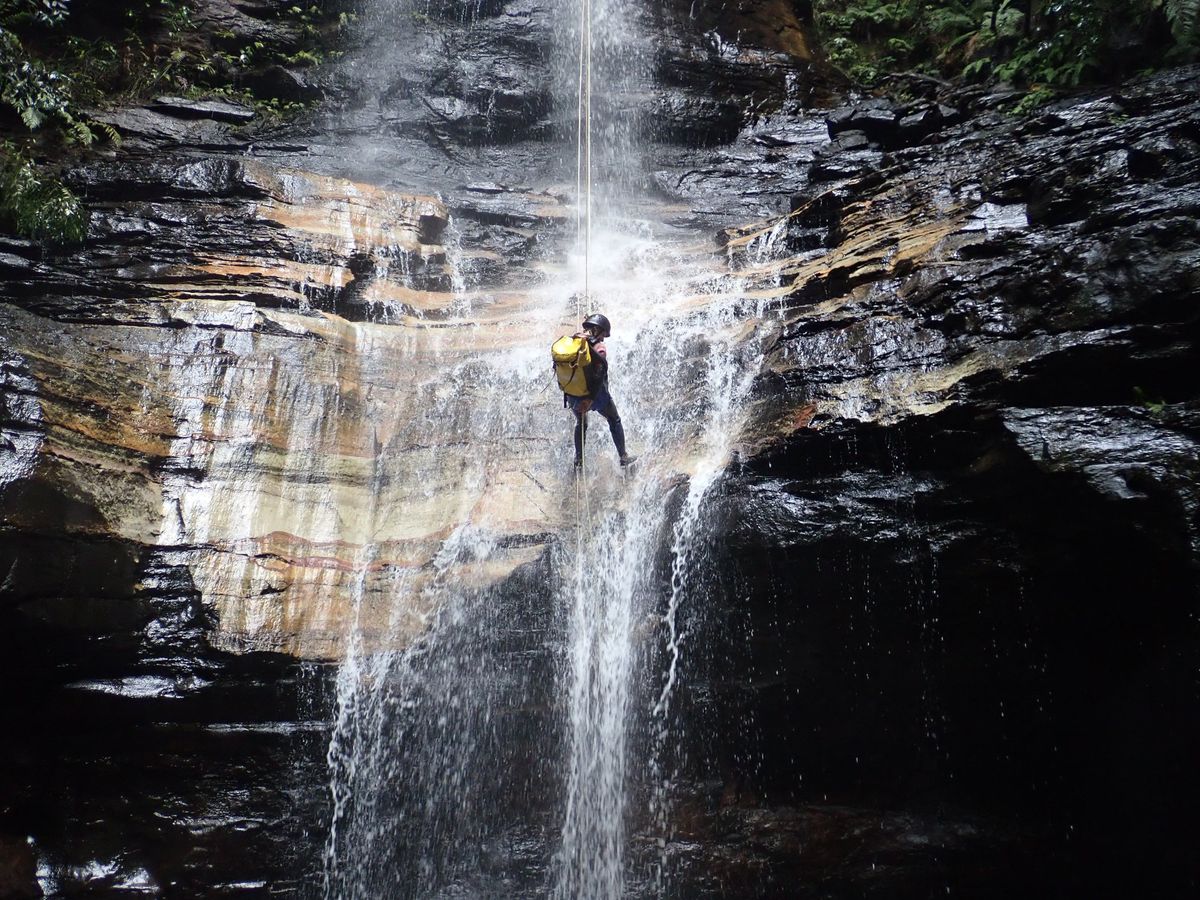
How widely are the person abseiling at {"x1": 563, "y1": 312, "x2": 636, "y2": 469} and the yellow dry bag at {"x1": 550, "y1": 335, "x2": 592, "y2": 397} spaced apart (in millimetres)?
49

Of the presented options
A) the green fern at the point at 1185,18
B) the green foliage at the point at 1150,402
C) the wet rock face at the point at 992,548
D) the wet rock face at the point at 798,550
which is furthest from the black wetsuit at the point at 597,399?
the green fern at the point at 1185,18

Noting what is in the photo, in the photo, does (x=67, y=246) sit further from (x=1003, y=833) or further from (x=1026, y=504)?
(x=1003, y=833)

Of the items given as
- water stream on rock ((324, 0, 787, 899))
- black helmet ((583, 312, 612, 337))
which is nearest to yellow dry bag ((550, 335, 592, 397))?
black helmet ((583, 312, 612, 337))

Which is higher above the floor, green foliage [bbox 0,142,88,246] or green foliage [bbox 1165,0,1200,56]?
green foliage [bbox 1165,0,1200,56]

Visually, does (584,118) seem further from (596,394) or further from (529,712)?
(529,712)

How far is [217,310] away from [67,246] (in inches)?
84.5

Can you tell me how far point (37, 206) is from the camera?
8.53 meters

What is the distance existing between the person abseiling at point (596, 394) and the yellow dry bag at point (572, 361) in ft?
0.16

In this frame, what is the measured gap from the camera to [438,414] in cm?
888

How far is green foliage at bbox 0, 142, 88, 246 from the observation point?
848 cm

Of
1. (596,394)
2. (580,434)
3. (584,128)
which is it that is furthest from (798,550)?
(584,128)

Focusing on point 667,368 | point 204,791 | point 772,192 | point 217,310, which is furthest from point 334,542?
point 772,192

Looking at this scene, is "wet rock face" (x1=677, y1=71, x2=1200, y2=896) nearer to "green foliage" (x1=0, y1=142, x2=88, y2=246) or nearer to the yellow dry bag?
the yellow dry bag

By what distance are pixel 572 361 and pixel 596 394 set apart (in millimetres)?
554
